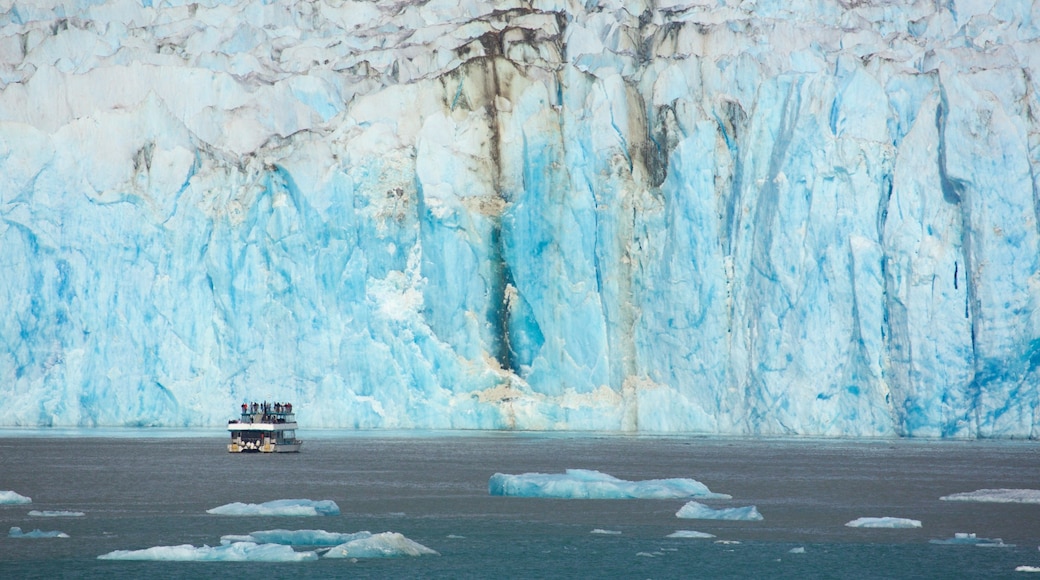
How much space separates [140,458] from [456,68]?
61.1 ft

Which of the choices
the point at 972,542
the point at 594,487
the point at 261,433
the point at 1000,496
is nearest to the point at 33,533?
the point at 594,487

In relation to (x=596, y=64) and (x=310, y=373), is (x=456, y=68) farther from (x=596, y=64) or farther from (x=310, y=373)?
(x=310, y=373)

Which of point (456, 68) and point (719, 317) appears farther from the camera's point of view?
point (456, 68)

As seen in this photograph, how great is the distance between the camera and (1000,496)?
27.5 m

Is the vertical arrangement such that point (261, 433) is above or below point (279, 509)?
above

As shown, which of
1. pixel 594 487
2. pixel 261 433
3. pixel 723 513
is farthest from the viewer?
pixel 261 433

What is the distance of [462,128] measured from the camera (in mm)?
50500

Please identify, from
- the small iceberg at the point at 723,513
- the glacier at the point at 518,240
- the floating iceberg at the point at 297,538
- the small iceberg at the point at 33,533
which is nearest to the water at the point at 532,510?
the small iceberg at the point at 723,513

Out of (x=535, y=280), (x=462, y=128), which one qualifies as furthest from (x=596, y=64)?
(x=535, y=280)

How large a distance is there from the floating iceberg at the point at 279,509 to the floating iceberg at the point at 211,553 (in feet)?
14.8

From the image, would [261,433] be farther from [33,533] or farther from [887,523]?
[887,523]

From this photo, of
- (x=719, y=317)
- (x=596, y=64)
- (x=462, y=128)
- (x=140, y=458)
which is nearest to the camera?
(x=140, y=458)

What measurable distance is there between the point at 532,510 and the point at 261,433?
62.7 ft

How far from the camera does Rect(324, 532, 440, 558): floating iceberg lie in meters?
20.2
